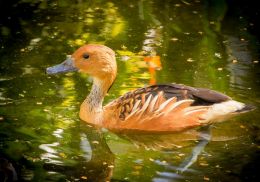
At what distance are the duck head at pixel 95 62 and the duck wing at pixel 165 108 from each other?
1.75 feet

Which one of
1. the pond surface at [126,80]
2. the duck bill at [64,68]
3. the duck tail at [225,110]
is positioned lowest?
the pond surface at [126,80]

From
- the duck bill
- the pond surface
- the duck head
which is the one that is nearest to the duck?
the pond surface

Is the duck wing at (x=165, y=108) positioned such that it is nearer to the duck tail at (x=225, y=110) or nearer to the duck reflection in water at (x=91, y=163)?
the duck tail at (x=225, y=110)

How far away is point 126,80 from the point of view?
31.2ft

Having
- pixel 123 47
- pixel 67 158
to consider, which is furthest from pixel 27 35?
pixel 67 158

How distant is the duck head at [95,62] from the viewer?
8.59 meters

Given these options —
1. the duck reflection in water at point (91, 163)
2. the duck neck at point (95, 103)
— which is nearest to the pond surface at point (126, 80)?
the duck reflection in water at point (91, 163)

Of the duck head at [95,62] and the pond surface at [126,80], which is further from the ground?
the duck head at [95,62]

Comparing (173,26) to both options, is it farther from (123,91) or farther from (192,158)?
(192,158)

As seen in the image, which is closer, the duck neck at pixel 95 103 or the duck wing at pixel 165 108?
the duck wing at pixel 165 108

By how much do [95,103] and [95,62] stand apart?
1.64 feet

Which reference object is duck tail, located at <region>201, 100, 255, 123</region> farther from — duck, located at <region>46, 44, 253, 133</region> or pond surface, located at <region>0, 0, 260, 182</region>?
pond surface, located at <region>0, 0, 260, 182</region>

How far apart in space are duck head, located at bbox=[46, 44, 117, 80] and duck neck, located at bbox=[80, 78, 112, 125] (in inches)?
3.9

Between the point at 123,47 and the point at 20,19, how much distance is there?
234 centimetres
